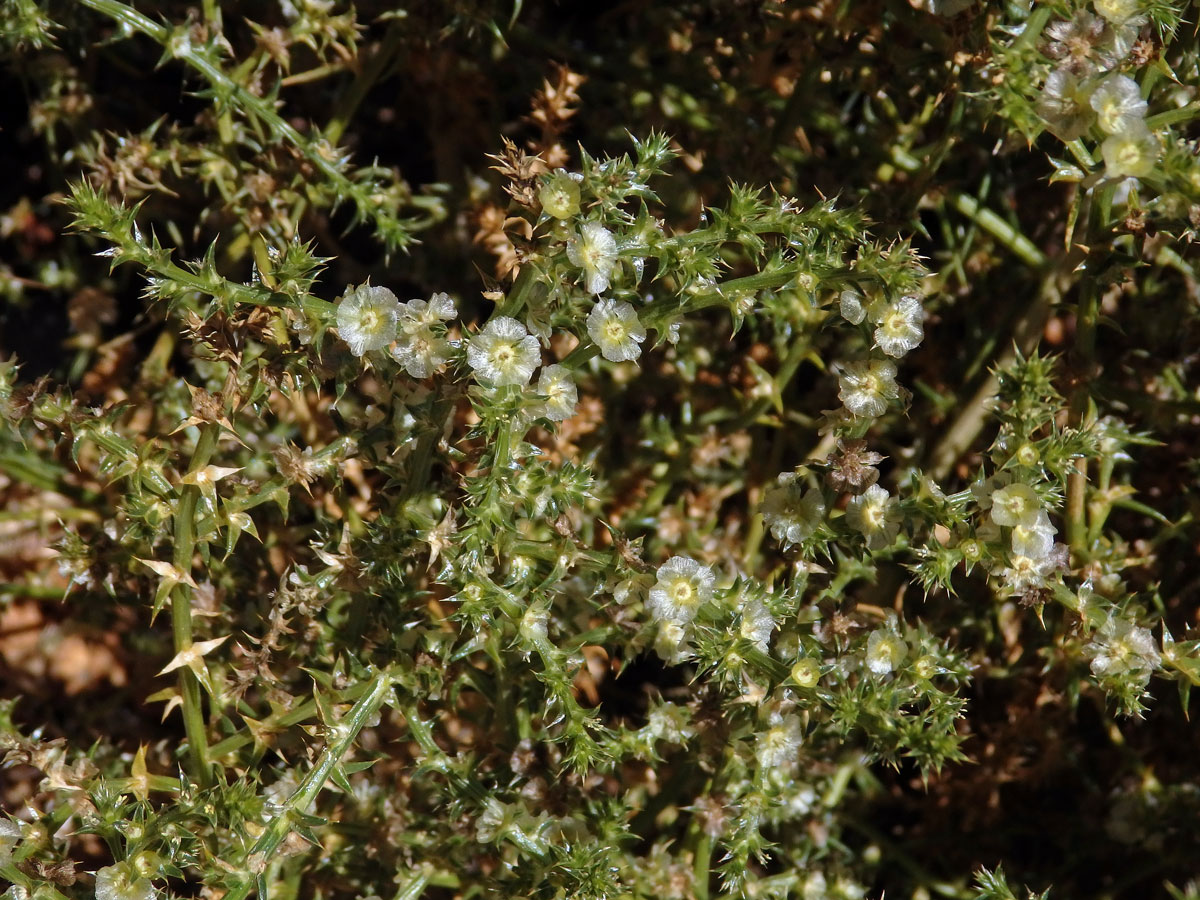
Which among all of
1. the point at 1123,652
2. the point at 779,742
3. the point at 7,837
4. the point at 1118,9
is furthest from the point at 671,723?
the point at 1118,9

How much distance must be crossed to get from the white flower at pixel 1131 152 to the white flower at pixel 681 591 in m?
0.80

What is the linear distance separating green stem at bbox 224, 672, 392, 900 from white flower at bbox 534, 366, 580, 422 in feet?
1.63

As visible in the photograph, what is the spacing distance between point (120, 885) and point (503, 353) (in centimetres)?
93

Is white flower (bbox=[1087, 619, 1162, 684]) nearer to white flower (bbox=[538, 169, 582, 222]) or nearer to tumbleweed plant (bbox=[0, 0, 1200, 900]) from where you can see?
tumbleweed plant (bbox=[0, 0, 1200, 900])

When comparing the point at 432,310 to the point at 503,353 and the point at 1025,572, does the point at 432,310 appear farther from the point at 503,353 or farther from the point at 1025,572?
the point at 1025,572

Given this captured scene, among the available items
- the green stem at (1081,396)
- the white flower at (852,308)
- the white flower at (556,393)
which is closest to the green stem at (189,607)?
the white flower at (556,393)

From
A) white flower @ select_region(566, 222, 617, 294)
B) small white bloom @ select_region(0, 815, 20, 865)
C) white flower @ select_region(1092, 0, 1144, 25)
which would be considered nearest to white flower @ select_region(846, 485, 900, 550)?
white flower @ select_region(566, 222, 617, 294)

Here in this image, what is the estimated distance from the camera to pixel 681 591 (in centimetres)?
173

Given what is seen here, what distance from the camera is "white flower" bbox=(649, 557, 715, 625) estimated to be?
1.72 m

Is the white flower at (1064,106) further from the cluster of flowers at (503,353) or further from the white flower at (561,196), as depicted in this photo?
the cluster of flowers at (503,353)

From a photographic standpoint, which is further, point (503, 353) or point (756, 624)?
point (756, 624)

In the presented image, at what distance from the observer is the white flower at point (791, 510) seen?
1.85 meters

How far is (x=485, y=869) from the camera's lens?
2.06 metres

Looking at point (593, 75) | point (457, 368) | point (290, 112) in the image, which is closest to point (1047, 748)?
point (457, 368)
